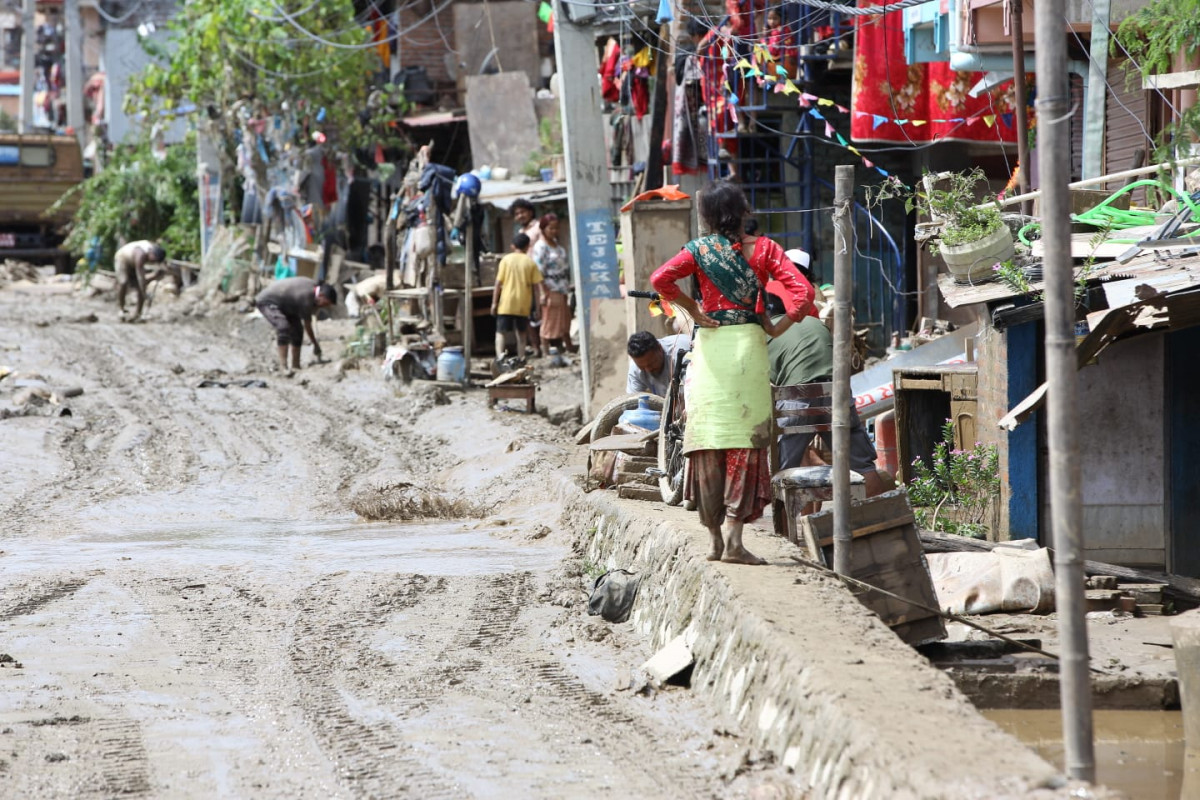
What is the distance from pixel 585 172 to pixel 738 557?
293 inches

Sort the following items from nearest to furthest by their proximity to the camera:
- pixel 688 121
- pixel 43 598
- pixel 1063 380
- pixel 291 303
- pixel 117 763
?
pixel 1063 380 < pixel 117 763 < pixel 43 598 < pixel 688 121 < pixel 291 303

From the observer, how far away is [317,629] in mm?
6812

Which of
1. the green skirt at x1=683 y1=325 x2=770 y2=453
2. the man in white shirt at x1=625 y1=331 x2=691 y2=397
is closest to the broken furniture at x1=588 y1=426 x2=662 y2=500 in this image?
the man in white shirt at x1=625 y1=331 x2=691 y2=397

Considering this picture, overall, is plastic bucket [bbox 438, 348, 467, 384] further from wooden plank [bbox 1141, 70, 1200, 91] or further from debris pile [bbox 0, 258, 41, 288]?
debris pile [bbox 0, 258, 41, 288]

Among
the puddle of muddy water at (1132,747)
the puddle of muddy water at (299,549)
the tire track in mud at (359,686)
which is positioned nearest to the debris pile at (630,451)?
the puddle of muddy water at (299,549)

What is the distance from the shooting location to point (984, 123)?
42.3 feet

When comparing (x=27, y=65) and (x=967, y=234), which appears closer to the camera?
(x=967, y=234)

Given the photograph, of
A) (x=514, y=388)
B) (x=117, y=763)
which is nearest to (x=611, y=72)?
(x=514, y=388)

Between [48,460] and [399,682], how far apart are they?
8.89 meters

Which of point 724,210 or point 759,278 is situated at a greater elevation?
point 724,210

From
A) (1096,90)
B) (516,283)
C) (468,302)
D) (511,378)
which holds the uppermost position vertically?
(1096,90)

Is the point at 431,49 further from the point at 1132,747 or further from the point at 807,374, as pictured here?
the point at 1132,747

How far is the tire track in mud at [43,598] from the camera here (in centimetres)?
708

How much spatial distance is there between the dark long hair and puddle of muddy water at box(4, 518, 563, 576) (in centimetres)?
277
